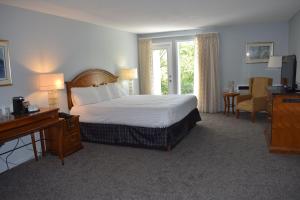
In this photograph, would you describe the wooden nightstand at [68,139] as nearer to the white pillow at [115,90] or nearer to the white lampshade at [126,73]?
the white pillow at [115,90]

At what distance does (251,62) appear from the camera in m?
6.70

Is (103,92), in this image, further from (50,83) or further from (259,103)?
(259,103)

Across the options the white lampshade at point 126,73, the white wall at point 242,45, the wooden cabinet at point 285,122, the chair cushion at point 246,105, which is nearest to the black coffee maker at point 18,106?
the white lampshade at point 126,73

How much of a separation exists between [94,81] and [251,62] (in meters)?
4.36

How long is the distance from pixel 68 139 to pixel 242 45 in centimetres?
530

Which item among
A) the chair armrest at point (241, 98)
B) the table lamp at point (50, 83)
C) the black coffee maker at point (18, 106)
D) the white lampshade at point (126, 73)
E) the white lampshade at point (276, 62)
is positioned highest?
the white lampshade at point (276, 62)

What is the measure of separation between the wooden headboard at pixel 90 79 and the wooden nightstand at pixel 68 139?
856mm

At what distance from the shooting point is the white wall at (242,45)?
21.1 feet

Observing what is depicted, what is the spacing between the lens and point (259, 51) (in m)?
6.60

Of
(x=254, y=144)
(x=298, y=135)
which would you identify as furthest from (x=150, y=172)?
(x=298, y=135)

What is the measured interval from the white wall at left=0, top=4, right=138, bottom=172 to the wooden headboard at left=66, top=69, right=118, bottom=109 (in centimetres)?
12

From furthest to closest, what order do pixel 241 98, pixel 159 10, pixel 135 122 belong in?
pixel 241 98, pixel 159 10, pixel 135 122

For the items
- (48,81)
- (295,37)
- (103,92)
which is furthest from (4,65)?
(295,37)

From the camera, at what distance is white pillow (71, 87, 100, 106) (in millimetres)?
4832
